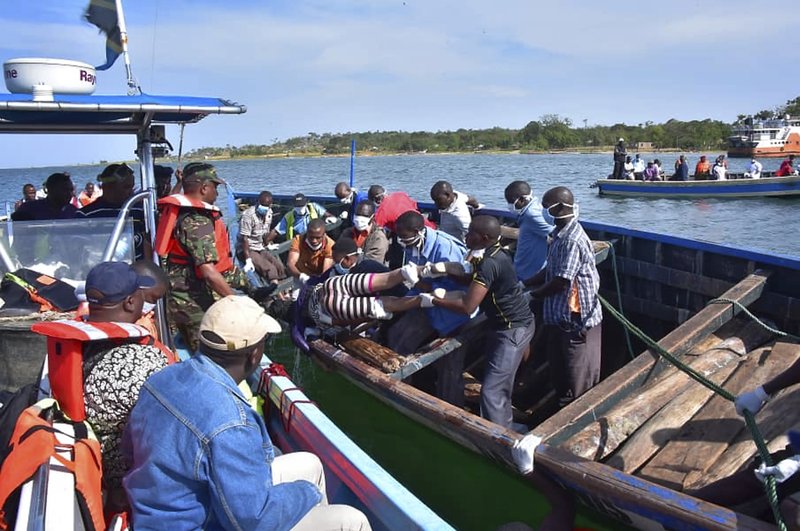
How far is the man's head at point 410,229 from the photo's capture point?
514cm

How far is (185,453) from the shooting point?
6.81ft

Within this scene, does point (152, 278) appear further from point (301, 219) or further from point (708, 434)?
point (301, 219)

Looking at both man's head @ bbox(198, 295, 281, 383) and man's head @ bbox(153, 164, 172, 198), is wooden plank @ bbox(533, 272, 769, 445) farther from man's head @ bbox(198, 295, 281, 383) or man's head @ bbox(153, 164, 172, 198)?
A: man's head @ bbox(153, 164, 172, 198)

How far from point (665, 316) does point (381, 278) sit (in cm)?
293

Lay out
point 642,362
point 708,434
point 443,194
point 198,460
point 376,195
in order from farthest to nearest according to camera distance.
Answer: point 376,195 < point 443,194 < point 642,362 < point 708,434 < point 198,460

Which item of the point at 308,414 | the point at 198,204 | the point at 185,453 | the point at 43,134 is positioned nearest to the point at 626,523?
the point at 308,414

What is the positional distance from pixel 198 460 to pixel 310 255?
18.2ft

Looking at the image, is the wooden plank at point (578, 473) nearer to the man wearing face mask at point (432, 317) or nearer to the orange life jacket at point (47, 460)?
the man wearing face mask at point (432, 317)

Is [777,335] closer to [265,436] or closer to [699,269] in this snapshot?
[699,269]

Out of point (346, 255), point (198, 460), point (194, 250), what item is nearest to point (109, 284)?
point (198, 460)

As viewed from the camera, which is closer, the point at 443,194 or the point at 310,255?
the point at 443,194

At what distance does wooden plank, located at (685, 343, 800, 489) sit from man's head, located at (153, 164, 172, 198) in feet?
16.9

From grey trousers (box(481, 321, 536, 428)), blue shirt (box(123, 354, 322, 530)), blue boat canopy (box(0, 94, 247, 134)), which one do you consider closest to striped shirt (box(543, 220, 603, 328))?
grey trousers (box(481, 321, 536, 428))

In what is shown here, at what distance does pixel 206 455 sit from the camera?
2066 mm
